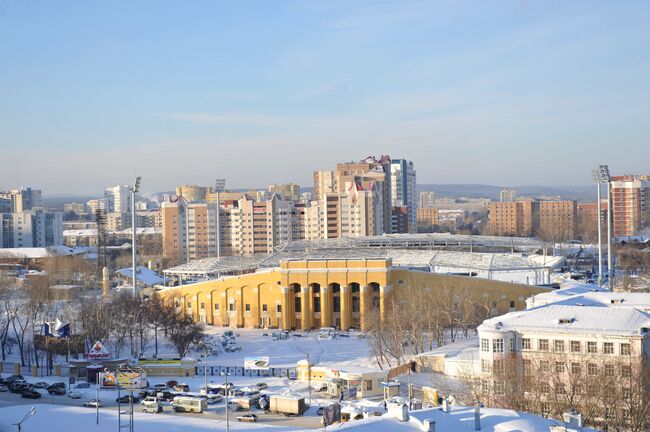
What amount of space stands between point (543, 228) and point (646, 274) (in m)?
60.8

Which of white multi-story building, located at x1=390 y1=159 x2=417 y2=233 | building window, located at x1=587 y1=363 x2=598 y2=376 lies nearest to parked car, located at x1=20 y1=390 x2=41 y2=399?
building window, located at x1=587 y1=363 x2=598 y2=376

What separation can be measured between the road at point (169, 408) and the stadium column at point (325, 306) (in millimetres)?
22311

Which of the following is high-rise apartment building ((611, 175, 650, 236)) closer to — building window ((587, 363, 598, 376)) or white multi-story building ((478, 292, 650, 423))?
white multi-story building ((478, 292, 650, 423))

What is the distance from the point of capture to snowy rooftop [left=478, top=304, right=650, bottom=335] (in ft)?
104

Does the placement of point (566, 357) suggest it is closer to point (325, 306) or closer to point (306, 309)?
point (325, 306)

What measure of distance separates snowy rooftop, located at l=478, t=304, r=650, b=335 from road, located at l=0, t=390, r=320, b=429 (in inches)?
310

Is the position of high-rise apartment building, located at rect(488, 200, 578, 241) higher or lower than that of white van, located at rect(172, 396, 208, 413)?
higher

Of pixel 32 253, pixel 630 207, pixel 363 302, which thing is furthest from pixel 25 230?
pixel 363 302

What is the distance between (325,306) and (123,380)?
23.3m

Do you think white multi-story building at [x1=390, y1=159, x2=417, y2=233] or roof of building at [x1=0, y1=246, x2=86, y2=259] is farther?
white multi-story building at [x1=390, y1=159, x2=417, y2=233]

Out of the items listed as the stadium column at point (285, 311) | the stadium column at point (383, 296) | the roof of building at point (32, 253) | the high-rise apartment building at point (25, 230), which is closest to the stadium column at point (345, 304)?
the stadium column at point (383, 296)

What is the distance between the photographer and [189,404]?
31.8m

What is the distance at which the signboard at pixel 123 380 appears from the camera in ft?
113

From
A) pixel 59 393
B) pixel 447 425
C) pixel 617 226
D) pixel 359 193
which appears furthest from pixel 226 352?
pixel 617 226
